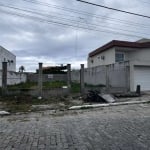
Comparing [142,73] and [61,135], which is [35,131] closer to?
[61,135]

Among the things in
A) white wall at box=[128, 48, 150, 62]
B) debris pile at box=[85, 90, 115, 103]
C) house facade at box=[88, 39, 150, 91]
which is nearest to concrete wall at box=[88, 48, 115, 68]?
house facade at box=[88, 39, 150, 91]

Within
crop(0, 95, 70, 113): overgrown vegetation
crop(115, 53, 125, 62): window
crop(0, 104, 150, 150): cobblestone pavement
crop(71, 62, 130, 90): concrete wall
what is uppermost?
crop(115, 53, 125, 62): window

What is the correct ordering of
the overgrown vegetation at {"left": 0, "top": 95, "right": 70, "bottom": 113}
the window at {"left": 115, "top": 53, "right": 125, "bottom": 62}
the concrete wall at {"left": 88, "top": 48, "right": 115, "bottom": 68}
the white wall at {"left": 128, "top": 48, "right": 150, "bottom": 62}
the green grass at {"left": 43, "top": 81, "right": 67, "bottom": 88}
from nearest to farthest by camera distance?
the overgrown vegetation at {"left": 0, "top": 95, "right": 70, "bottom": 113} → the green grass at {"left": 43, "top": 81, "right": 67, "bottom": 88} → the concrete wall at {"left": 88, "top": 48, "right": 115, "bottom": 68} → the window at {"left": 115, "top": 53, "right": 125, "bottom": 62} → the white wall at {"left": 128, "top": 48, "right": 150, "bottom": 62}

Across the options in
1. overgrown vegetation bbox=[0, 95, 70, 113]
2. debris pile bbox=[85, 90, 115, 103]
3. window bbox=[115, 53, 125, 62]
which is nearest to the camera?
overgrown vegetation bbox=[0, 95, 70, 113]

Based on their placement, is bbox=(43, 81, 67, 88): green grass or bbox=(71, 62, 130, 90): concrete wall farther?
bbox=(71, 62, 130, 90): concrete wall

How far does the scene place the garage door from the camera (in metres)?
17.9

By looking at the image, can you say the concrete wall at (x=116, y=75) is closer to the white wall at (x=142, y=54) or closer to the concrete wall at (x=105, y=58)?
the concrete wall at (x=105, y=58)

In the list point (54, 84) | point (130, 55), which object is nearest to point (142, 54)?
point (130, 55)

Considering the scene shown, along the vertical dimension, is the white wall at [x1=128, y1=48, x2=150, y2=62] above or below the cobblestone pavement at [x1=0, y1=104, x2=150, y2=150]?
above

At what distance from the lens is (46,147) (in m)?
4.45

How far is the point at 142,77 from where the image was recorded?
18391mm

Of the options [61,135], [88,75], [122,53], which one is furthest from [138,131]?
[122,53]

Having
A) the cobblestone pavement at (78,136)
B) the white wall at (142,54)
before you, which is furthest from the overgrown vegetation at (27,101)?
the white wall at (142,54)

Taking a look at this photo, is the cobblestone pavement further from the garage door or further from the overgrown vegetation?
the garage door
